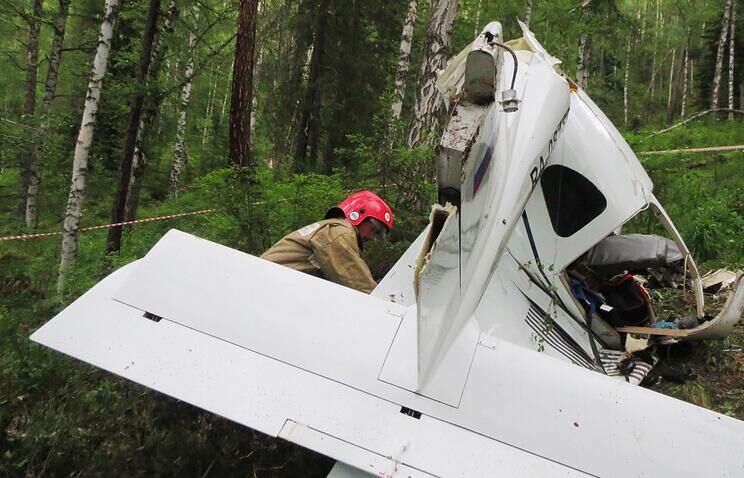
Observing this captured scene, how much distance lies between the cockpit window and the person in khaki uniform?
1300mm

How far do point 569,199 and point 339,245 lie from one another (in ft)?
6.27

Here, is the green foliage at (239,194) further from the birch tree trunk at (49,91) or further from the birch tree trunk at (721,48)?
the birch tree trunk at (721,48)

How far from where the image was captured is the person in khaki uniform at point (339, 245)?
3.68 meters

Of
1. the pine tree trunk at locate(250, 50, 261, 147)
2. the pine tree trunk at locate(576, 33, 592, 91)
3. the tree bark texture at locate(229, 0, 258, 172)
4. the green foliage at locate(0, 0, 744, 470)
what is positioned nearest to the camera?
the green foliage at locate(0, 0, 744, 470)

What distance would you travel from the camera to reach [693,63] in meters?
35.9

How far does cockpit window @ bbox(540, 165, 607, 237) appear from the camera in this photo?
4.05m

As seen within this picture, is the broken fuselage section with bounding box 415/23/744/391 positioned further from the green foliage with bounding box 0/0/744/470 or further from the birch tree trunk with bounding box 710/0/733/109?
the birch tree trunk with bounding box 710/0/733/109

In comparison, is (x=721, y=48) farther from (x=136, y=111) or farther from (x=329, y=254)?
(x=329, y=254)

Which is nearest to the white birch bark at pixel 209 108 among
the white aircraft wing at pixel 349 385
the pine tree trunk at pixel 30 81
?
the pine tree trunk at pixel 30 81

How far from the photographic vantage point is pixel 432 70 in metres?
7.35

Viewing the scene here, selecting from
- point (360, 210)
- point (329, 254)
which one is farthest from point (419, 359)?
point (360, 210)

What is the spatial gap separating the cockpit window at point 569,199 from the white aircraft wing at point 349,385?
6.70 feet

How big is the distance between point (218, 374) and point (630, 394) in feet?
5.34

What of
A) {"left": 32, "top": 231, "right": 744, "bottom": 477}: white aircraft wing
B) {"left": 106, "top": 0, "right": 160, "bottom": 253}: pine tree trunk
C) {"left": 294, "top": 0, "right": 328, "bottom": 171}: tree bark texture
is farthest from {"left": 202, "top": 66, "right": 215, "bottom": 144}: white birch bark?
{"left": 32, "top": 231, "right": 744, "bottom": 477}: white aircraft wing
